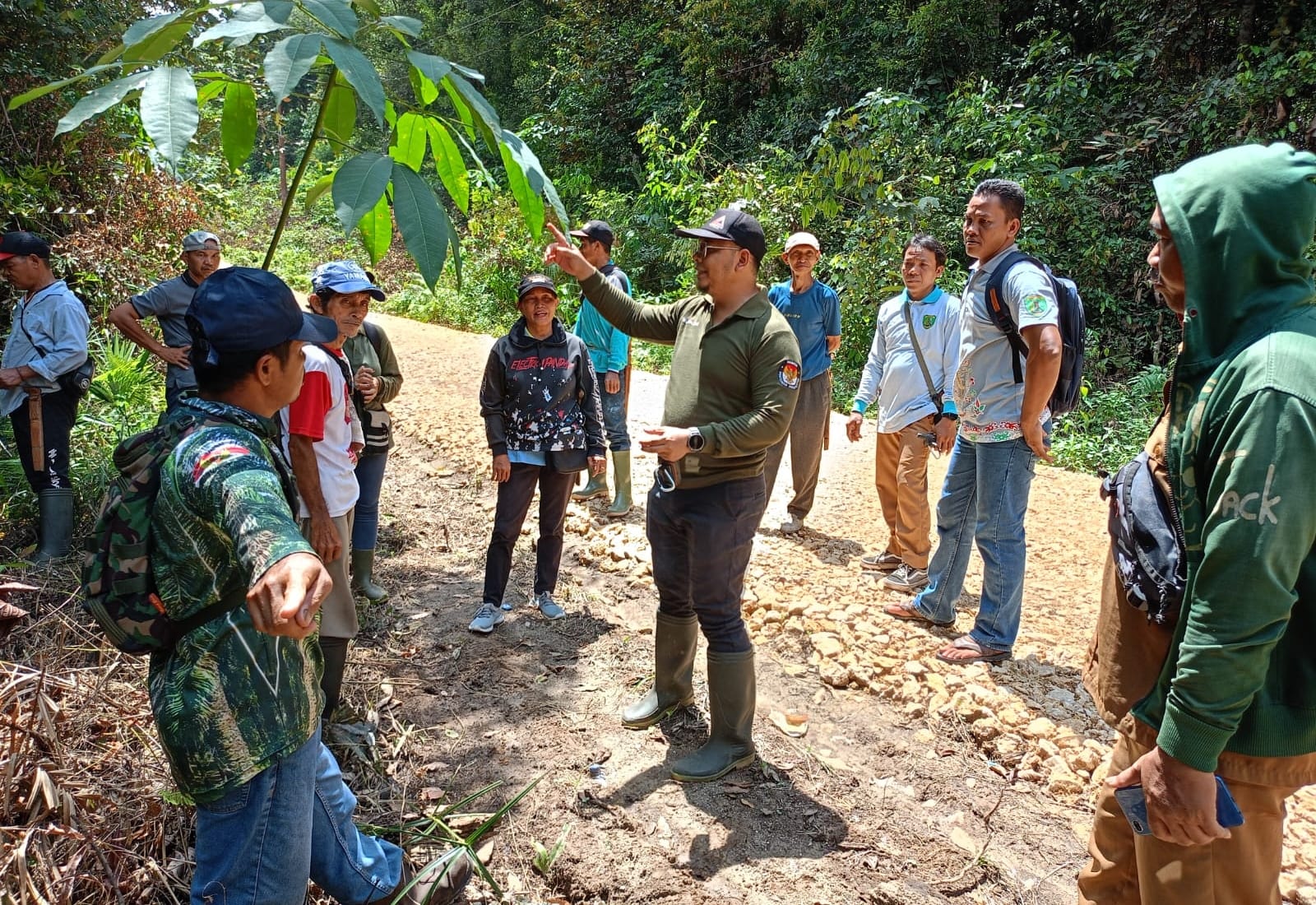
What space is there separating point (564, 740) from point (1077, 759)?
2219 millimetres

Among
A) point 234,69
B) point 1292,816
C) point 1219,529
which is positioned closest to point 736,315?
point 1219,529

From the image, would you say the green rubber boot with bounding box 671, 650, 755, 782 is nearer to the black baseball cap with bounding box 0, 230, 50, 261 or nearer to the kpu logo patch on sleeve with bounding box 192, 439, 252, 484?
the kpu logo patch on sleeve with bounding box 192, 439, 252, 484

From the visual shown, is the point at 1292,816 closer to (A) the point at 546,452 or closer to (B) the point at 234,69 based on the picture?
(A) the point at 546,452

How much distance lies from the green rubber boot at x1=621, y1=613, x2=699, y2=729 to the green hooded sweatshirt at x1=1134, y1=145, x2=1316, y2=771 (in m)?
2.15

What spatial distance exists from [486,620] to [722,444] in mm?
2181

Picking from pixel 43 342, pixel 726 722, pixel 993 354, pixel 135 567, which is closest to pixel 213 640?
pixel 135 567

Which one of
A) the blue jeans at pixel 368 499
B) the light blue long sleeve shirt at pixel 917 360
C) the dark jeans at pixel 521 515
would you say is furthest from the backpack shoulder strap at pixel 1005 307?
the blue jeans at pixel 368 499

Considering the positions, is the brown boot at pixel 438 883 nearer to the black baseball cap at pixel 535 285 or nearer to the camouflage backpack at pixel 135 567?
the camouflage backpack at pixel 135 567

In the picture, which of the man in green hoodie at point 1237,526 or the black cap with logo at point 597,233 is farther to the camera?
the black cap with logo at point 597,233

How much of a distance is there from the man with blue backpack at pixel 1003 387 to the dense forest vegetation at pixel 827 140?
2.64 m

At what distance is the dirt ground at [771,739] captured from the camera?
9.57 ft

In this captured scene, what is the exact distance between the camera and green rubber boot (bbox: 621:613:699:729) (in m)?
3.61

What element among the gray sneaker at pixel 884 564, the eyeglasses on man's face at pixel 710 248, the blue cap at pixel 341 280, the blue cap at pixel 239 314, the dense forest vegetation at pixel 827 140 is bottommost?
the gray sneaker at pixel 884 564

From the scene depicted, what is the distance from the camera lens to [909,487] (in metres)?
5.28
